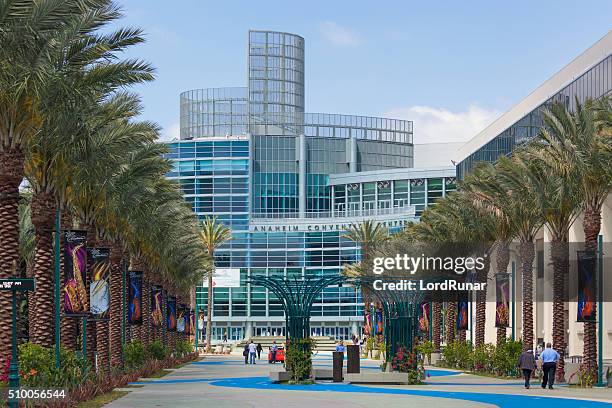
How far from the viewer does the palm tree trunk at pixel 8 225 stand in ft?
95.5

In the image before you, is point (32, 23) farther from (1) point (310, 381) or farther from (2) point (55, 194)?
(1) point (310, 381)

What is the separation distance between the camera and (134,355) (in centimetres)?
5309

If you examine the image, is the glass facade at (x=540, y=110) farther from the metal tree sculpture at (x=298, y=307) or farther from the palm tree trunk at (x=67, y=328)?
the palm tree trunk at (x=67, y=328)

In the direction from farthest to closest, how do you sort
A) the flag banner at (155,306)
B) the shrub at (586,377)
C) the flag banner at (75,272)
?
1. the flag banner at (155,306)
2. the shrub at (586,377)
3. the flag banner at (75,272)

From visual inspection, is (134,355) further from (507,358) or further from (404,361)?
(507,358)

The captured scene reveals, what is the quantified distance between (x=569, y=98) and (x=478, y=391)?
1367 inches

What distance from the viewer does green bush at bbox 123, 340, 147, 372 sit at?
5225 cm

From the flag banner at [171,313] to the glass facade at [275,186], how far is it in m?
71.6

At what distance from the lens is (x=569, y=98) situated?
71188 millimetres

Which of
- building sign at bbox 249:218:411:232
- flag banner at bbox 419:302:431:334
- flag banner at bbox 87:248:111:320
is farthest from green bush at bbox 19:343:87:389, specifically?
building sign at bbox 249:218:411:232

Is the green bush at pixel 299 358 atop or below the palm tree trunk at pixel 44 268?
below

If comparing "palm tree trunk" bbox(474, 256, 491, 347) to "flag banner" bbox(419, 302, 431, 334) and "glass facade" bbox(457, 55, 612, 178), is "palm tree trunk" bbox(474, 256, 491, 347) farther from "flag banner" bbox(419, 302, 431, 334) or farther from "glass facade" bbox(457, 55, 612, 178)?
"flag banner" bbox(419, 302, 431, 334)

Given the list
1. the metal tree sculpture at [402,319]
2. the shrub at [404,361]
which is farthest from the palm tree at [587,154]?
the metal tree sculpture at [402,319]

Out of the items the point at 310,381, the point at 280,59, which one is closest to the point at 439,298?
the point at 310,381
